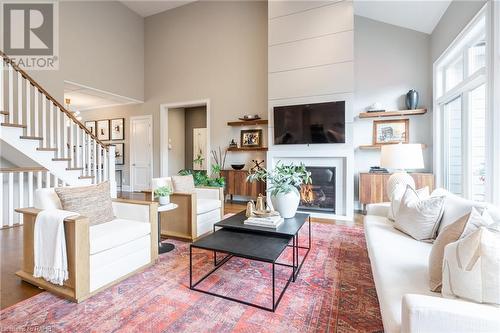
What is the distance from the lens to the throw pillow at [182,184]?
328cm

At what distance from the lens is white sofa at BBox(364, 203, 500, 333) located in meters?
0.87

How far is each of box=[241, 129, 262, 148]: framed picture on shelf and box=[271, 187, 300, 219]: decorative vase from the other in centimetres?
313

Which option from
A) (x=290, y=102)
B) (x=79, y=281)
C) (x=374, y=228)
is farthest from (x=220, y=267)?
(x=290, y=102)

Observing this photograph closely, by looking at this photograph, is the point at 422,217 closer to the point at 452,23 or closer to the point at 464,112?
the point at 464,112

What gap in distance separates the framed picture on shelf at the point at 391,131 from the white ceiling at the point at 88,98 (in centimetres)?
608

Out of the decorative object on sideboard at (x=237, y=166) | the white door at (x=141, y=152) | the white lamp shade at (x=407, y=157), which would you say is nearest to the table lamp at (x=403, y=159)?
the white lamp shade at (x=407, y=157)

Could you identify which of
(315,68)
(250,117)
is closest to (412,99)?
(315,68)

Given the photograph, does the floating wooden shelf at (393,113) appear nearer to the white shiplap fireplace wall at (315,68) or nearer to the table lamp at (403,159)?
the white shiplap fireplace wall at (315,68)

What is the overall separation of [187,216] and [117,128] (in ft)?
19.0

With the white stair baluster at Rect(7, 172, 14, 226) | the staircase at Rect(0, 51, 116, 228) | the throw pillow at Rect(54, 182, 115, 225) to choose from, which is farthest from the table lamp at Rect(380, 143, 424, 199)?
the white stair baluster at Rect(7, 172, 14, 226)

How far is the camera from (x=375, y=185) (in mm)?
4285

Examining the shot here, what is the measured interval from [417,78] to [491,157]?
2.57m

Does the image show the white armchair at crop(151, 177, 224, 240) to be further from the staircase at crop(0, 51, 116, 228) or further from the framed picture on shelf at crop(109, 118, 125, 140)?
the framed picture on shelf at crop(109, 118, 125, 140)

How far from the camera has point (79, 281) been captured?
1751 millimetres
